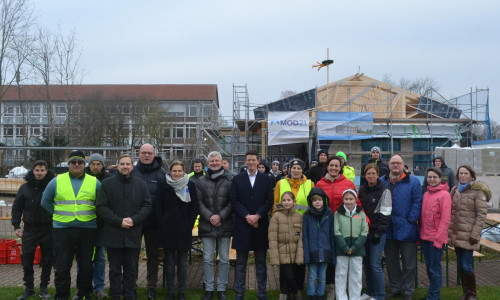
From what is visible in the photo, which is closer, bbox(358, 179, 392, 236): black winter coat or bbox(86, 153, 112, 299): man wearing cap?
bbox(358, 179, 392, 236): black winter coat

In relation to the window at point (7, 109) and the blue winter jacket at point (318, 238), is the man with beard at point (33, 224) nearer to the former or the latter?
the blue winter jacket at point (318, 238)

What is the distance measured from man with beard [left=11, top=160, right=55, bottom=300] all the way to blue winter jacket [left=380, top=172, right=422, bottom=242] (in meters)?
4.62

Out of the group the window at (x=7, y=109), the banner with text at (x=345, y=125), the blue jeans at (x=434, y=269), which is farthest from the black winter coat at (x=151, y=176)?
the window at (x=7, y=109)

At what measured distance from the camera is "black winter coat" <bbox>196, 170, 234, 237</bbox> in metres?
5.69

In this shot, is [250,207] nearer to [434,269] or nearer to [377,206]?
[377,206]

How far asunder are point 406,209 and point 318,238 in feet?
4.08

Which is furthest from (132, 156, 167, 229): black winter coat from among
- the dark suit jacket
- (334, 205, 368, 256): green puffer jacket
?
(334, 205, 368, 256): green puffer jacket

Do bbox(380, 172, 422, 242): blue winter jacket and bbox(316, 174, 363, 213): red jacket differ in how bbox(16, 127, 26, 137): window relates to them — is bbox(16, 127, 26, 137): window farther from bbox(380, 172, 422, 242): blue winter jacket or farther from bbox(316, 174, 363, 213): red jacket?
bbox(380, 172, 422, 242): blue winter jacket

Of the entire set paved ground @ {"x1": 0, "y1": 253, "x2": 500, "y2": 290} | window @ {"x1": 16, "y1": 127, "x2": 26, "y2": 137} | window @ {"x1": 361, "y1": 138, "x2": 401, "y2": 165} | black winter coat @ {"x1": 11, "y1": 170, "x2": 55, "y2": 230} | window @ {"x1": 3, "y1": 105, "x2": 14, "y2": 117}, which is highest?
window @ {"x1": 3, "y1": 105, "x2": 14, "y2": 117}

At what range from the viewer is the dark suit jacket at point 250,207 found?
5.57 meters

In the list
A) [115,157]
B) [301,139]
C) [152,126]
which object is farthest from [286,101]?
[152,126]

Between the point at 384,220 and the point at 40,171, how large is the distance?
15.2 ft

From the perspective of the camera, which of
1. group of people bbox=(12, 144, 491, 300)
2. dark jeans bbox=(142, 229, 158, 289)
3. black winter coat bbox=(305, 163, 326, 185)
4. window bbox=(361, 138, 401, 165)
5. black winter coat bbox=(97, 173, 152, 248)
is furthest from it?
window bbox=(361, 138, 401, 165)

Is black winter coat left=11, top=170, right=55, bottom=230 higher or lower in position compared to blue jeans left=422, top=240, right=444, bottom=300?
higher
